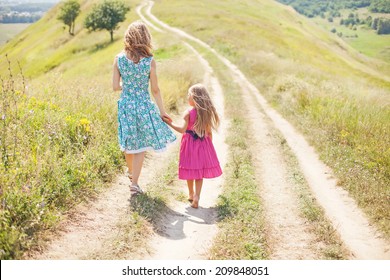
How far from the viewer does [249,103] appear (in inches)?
690

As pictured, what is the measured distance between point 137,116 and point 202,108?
43.9 inches

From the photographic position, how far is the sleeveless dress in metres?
6.54

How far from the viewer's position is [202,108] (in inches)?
264

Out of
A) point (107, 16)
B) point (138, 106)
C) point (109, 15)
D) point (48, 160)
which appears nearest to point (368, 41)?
point (109, 15)

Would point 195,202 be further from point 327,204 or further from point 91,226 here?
point 327,204

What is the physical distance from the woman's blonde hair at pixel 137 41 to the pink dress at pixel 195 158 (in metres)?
1.52

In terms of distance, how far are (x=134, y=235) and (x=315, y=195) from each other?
14.0ft

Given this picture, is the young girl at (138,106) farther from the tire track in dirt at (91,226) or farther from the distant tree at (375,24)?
the distant tree at (375,24)

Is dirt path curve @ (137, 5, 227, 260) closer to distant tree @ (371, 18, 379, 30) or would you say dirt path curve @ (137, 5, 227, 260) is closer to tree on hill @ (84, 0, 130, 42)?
tree on hill @ (84, 0, 130, 42)

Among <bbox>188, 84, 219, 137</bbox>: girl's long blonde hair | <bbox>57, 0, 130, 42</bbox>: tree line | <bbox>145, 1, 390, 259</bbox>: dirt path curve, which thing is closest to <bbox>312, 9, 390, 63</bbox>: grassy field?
<bbox>57, 0, 130, 42</bbox>: tree line

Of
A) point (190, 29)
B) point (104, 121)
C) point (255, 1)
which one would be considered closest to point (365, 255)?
point (104, 121)

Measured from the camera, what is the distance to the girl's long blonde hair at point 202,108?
22.2 feet

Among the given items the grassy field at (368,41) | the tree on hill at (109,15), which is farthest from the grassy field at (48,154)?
the grassy field at (368,41)
